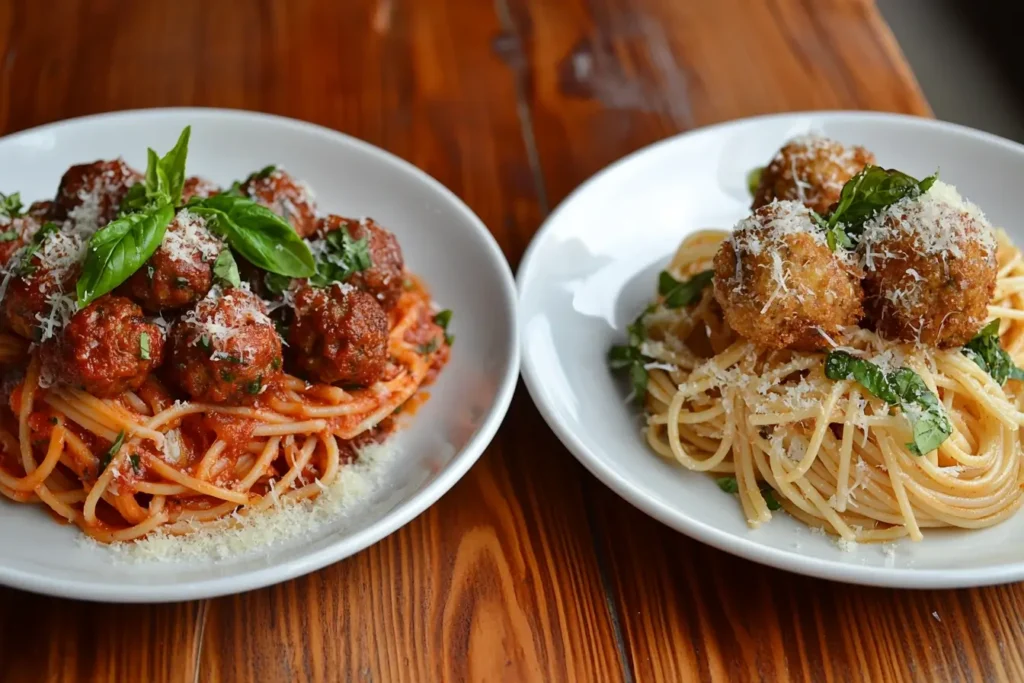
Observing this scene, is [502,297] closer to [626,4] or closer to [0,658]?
[0,658]

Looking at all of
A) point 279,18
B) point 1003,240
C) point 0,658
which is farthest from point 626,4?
point 0,658

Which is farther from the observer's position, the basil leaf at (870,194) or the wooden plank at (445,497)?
the basil leaf at (870,194)

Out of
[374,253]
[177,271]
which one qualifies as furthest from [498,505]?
[177,271]

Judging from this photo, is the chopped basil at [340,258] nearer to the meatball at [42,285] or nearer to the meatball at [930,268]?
the meatball at [42,285]

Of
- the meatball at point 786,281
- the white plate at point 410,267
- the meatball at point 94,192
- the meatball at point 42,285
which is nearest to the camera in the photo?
the white plate at point 410,267

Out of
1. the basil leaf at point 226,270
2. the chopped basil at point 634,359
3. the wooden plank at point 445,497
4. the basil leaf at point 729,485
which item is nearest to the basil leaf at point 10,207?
the basil leaf at point 226,270

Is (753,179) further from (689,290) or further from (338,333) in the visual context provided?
(338,333)
